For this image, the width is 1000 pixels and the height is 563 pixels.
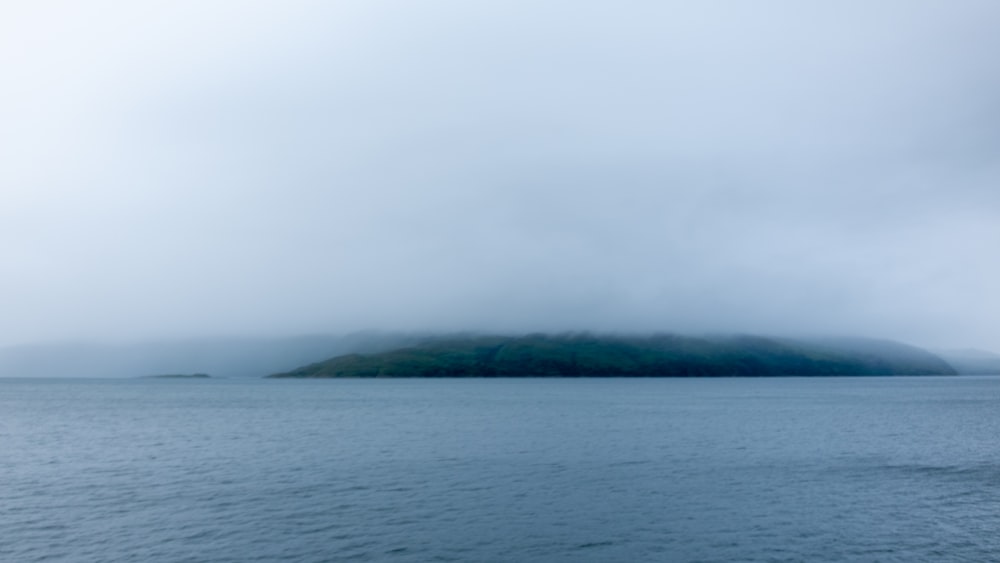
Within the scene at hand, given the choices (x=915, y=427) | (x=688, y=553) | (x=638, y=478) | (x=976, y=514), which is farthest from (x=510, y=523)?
(x=915, y=427)

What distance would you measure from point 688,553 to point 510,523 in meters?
10.0

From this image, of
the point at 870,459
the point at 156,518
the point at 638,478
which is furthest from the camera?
the point at 870,459

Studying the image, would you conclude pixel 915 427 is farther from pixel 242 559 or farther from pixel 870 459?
pixel 242 559

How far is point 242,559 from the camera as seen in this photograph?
34.3 metres

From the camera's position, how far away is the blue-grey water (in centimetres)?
3659

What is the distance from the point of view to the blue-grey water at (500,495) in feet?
120

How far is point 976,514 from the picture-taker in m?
43.7

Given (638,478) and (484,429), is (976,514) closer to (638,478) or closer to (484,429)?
(638,478)

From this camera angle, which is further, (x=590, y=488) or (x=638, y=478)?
(x=638, y=478)

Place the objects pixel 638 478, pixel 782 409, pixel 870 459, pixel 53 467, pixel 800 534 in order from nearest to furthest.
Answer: pixel 800 534, pixel 638 478, pixel 53 467, pixel 870 459, pixel 782 409

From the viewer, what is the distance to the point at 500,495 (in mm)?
→ 49469

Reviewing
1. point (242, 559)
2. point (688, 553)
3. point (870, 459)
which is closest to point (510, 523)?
point (688, 553)

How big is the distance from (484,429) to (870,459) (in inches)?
1856

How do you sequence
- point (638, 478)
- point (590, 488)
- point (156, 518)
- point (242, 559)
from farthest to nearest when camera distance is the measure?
point (638, 478) < point (590, 488) < point (156, 518) < point (242, 559)
